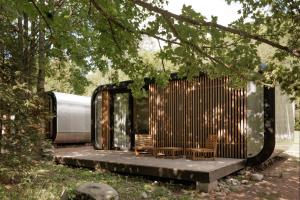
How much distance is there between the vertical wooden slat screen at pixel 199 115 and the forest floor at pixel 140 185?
1.22m

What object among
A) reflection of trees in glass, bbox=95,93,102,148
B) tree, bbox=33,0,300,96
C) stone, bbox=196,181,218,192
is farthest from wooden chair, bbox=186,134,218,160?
reflection of trees in glass, bbox=95,93,102,148

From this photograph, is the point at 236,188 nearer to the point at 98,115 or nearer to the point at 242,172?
the point at 242,172

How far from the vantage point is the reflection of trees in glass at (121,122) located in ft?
47.3

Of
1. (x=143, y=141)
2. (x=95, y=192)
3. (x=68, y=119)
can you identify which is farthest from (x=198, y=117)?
(x=68, y=119)

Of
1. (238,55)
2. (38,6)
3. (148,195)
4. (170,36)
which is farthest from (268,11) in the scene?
(148,195)

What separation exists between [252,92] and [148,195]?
494 centimetres

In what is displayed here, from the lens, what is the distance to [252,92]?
10703 millimetres

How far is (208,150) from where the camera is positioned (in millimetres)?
10523

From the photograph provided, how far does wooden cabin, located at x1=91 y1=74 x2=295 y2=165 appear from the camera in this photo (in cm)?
1055

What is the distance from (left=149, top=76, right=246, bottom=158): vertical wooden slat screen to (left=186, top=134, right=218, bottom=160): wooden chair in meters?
0.27

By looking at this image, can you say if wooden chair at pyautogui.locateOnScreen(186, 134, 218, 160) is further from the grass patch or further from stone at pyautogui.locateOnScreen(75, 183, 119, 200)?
stone at pyautogui.locateOnScreen(75, 183, 119, 200)

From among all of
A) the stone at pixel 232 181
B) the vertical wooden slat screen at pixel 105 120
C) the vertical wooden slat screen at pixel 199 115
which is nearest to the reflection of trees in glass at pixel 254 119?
the vertical wooden slat screen at pixel 199 115

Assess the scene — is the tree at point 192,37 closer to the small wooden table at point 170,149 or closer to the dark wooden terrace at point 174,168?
the dark wooden terrace at point 174,168

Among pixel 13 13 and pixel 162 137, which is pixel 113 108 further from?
pixel 13 13
